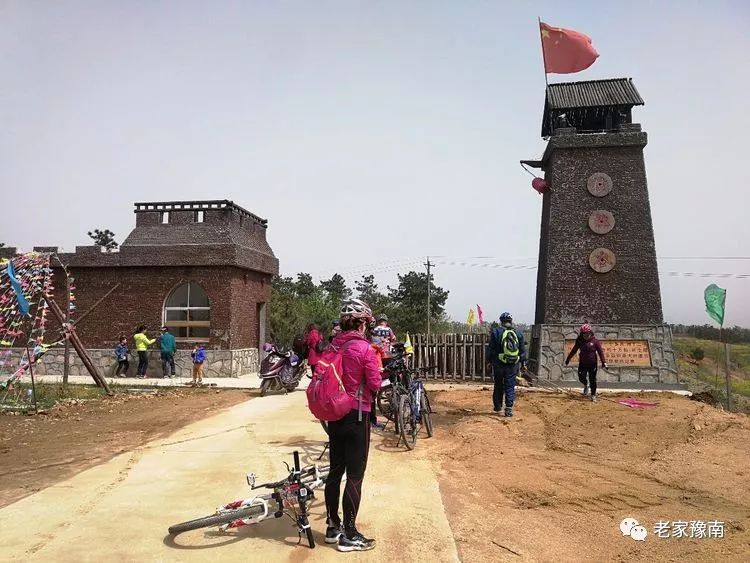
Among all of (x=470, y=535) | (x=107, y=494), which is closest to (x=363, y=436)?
(x=470, y=535)

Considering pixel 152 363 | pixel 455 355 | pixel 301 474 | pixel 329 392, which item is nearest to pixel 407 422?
pixel 301 474

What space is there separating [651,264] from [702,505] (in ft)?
35.4

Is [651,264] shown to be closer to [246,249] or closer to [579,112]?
[579,112]

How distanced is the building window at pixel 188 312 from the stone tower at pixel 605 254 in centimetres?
990

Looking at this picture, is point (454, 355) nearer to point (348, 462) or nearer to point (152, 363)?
point (152, 363)

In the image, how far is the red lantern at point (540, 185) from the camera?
15.7 m

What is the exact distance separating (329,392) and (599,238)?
1286cm

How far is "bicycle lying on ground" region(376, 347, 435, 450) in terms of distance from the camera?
6.61m

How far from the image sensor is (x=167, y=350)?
15023mm

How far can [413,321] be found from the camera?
34.7 meters

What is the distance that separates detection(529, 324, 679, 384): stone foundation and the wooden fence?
1.64m

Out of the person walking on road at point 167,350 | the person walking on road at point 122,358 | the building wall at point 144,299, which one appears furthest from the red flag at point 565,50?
the person walking on road at point 122,358

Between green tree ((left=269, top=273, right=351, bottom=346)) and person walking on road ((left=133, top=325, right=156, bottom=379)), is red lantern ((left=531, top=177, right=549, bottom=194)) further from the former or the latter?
person walking on road ((left=133, top=325, right=156, bottom=379))

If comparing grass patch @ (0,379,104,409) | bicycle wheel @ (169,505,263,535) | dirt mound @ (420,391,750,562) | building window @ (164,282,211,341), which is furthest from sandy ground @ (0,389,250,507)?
dirt mound @ (420,391,750,562)
